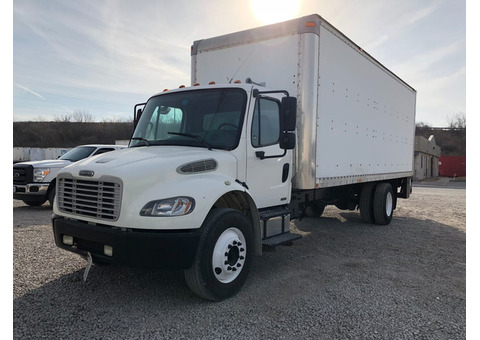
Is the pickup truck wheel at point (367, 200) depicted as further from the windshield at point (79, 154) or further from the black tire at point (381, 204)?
the windshield at point (79, 154)

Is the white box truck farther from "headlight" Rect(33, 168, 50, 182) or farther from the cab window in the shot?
"headlight" Rect(33, 168, 50, 182)

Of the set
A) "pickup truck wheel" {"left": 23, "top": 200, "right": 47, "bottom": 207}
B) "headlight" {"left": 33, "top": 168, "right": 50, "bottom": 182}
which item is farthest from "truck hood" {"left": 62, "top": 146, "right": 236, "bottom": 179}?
"pickup truck wheel" {"left": 23, "top": 200, "right": 47, "bottom": 207}

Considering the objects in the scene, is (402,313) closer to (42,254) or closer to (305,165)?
(305,165)

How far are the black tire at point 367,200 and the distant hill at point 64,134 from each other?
62.0m

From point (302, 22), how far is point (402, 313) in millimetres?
4290

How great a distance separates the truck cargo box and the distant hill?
205 ft

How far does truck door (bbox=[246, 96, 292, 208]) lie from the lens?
4.62 m

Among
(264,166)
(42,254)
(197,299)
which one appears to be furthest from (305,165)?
(42,254)

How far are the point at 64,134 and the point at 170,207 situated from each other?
71.6 meters

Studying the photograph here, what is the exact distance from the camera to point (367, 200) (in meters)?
8.83

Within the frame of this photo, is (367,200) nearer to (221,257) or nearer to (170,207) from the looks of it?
(221,257)

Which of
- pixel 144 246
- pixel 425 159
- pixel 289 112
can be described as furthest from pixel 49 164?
pixel 425 159

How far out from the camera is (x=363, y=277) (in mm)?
4977

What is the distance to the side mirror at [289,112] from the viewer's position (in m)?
4.46
